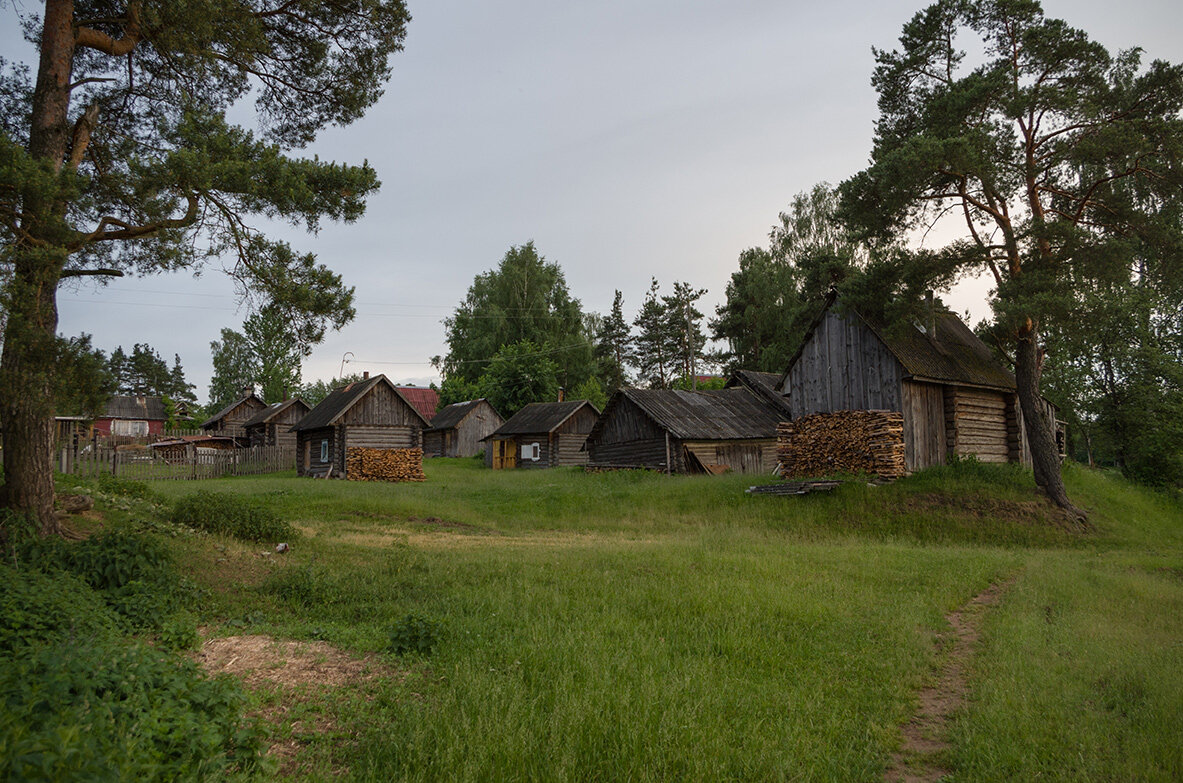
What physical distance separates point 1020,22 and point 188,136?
20556mm

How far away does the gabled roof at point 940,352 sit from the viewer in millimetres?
21594

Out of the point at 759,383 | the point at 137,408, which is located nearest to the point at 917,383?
the point at 759,383

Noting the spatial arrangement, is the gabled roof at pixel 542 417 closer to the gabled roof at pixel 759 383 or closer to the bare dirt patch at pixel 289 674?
the gabled roof at pixel 759 383

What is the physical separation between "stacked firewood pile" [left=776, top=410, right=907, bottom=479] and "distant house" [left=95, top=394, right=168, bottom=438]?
255ft

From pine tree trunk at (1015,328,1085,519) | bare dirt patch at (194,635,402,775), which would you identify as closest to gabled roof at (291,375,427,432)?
pine tree trunk at (1015,328,1085,519)

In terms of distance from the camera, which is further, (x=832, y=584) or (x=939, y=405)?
(x=939, y=405)

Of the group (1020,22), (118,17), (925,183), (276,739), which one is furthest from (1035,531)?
(118,17)

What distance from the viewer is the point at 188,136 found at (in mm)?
9242

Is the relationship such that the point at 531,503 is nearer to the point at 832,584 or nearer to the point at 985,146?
the point at 832,584

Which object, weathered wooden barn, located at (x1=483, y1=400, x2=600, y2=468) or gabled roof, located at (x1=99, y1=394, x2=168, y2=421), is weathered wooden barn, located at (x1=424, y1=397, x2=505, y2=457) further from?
gabled roof, located at (x1=99, y1=394, x2=168, y2=421)

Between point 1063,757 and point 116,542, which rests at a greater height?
point 116,542

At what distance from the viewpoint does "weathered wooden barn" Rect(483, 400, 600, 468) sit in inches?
1852

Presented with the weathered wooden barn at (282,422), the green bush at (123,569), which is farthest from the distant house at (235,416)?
the green bush at (123,569)

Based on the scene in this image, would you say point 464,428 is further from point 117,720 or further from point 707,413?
point 117,720
